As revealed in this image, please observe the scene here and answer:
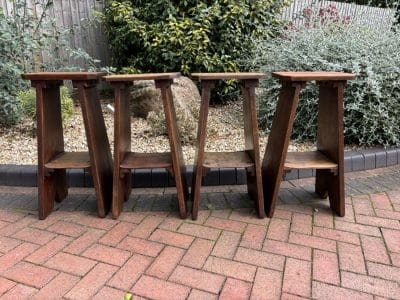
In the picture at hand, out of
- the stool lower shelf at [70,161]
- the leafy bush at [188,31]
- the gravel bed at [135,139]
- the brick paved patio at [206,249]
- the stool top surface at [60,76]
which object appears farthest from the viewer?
the leafy bush at [188,31]

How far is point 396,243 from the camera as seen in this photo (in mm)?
2156

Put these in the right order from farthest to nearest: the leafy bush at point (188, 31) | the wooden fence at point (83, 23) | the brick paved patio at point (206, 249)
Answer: the wooden fence at point (83, 23), the leafy bush at point (188, 31), the brick paved patio at point (206, 249)

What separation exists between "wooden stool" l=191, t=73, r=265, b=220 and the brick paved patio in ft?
0.64

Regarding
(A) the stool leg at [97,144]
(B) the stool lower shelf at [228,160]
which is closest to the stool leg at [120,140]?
(A) the stool leg at [97,144]

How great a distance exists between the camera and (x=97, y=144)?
2480 millimetres

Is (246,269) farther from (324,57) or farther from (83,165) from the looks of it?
(324,57)

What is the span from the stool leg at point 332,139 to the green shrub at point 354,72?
100cm

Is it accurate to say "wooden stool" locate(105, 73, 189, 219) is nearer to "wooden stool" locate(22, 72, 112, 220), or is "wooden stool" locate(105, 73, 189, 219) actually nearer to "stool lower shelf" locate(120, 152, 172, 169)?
"stool lower shelf" locate(120, 152, 172, 169)

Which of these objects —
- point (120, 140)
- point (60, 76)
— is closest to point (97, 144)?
point (120, 140)

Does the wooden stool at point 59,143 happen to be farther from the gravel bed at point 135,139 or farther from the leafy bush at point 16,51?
the leafy bush at point 16,51

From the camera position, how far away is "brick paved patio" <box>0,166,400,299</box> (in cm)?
177

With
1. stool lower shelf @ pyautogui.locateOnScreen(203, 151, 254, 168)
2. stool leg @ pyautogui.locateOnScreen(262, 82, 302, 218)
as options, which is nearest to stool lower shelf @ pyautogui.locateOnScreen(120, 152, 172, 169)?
stool lower shelf @ pyautogui.locateOnScreen(203, 151, 254, 168)

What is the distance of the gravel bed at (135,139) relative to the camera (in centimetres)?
347

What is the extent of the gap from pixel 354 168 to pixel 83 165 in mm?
2342
